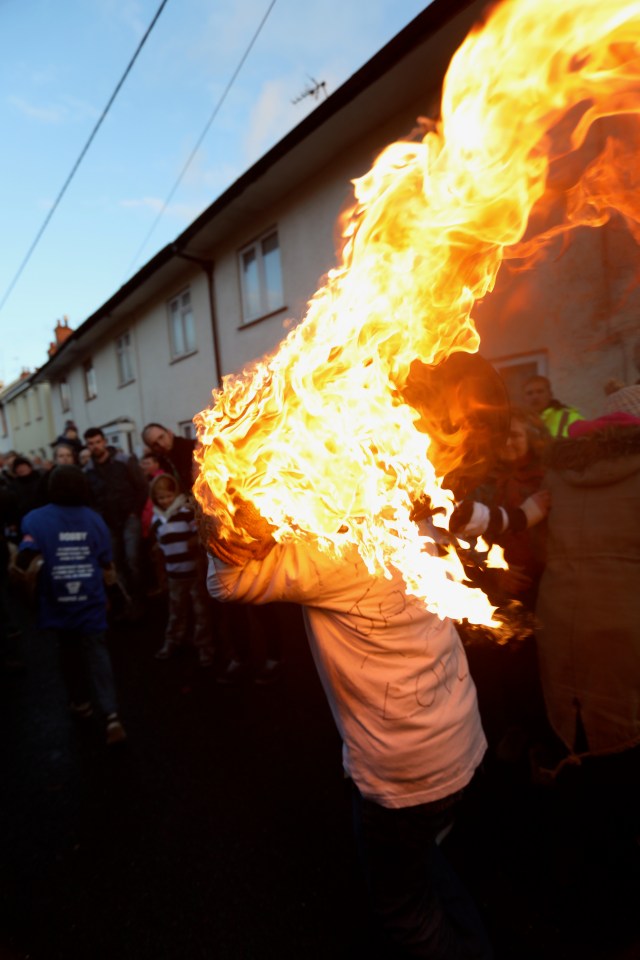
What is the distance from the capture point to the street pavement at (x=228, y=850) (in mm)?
2213

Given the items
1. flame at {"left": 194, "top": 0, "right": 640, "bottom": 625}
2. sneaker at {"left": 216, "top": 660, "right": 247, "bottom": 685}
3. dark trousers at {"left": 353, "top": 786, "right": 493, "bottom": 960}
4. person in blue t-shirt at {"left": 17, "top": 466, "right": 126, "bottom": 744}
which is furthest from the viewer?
sneaker at {"left": 216, "top": 660, "right": 247, "bottom": 685}

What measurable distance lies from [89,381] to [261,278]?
12.9 metres

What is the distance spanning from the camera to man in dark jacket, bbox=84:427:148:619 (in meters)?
7.27

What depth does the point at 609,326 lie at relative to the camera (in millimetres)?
4590

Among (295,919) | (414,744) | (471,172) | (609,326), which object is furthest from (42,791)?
(609,326)

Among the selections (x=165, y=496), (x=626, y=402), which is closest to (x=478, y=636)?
(x=626, y=402)

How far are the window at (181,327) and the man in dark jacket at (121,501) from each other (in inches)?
242

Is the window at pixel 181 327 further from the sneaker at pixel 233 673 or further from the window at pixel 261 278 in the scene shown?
the sneaker at pixel 233 673

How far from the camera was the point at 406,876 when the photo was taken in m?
1.68

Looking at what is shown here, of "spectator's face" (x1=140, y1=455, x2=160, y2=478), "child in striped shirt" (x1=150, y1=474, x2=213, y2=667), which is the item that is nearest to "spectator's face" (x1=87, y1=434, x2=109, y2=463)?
"spectator's face" (x1=140, y1=455, x2=160, y2=478)

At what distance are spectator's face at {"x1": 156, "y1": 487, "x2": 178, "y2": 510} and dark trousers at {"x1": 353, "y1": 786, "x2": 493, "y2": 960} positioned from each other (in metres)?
3.67

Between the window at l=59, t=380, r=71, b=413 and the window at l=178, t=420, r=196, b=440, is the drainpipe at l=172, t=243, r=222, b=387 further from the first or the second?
the window at l=59, t=380, r=71, b=413

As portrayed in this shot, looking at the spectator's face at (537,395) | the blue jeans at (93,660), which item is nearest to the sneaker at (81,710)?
the blue jeans at (93,660)

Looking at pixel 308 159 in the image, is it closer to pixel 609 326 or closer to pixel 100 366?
pixel 609 326
